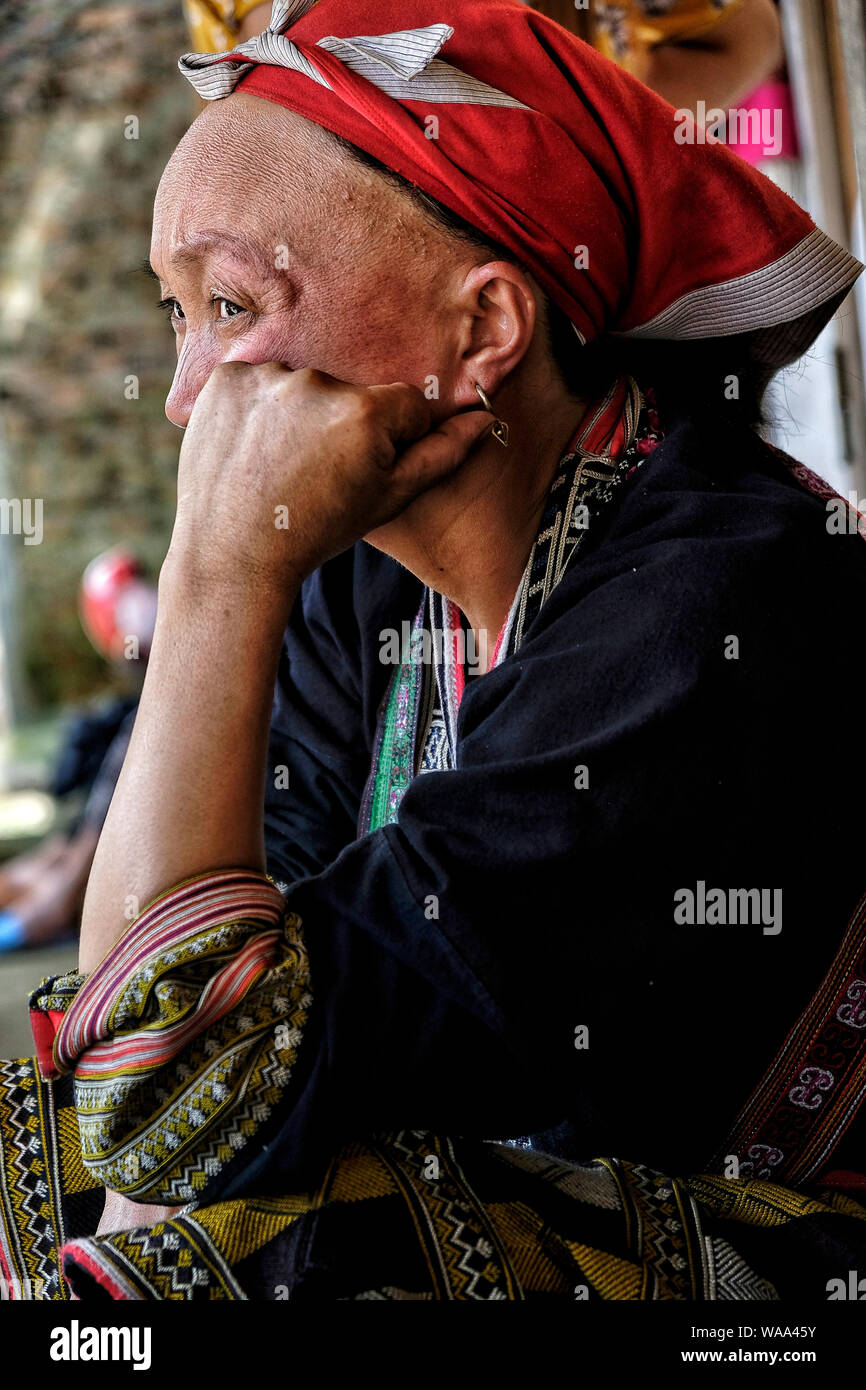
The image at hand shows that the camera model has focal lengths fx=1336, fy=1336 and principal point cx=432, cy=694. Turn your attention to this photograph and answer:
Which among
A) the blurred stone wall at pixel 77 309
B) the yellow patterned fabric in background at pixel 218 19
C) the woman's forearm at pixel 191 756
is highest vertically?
the blurred stone wall at pixel 77 309

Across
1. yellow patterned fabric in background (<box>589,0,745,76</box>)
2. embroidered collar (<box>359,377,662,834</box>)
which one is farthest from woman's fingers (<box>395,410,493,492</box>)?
yellow patterned fabric in background (<box>589,0,745,76</box>)

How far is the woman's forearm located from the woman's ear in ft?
1.23

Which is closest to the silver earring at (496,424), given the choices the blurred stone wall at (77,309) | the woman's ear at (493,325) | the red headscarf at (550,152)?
the woman's ear at (493,325)

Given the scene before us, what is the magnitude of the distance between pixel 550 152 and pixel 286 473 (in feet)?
1.54

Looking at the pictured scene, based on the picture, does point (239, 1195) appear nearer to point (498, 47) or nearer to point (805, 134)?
point (498, 47)

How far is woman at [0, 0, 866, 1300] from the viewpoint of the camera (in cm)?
122

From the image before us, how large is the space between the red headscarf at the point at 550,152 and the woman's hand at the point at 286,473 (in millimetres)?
255

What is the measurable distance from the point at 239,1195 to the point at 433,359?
0.91m

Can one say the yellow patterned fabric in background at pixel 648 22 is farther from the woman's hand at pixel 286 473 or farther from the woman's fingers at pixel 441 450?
the woman's hand at pixel 286 473

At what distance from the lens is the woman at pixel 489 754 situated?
1.22m

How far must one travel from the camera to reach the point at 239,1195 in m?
1.23

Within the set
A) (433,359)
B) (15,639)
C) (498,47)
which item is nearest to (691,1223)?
(433,359)

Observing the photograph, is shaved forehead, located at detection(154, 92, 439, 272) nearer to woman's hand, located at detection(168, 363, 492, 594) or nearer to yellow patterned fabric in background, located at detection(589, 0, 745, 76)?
woman's hand, located at detection(168, 363, 492, 594)
